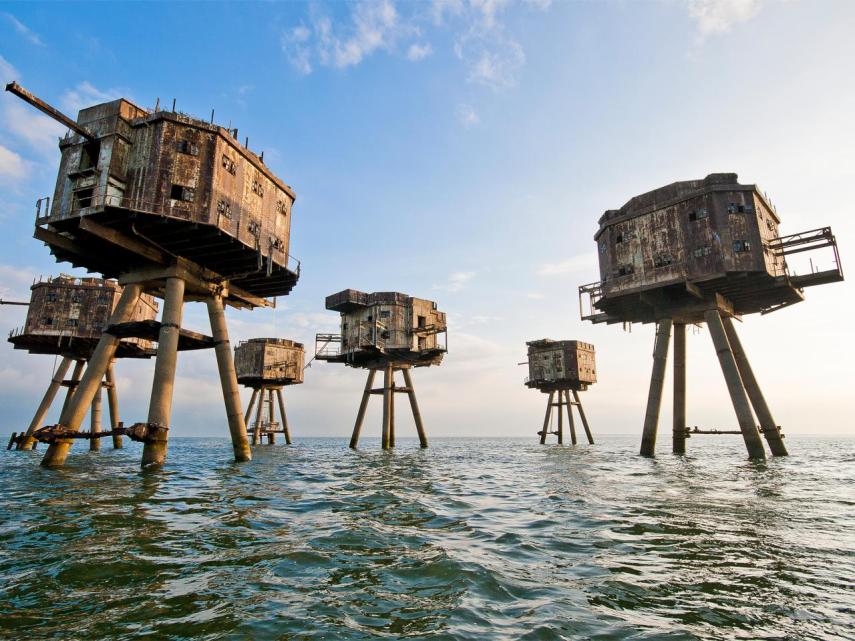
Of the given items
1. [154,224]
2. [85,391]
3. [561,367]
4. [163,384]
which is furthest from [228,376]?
Result: [561,367]

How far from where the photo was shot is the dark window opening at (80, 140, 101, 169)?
1673 centimetres

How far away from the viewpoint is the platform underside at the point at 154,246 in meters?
16.1

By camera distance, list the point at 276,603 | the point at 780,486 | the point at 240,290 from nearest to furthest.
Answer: the point at 276,603
the point at 780,486
the point at 240,290

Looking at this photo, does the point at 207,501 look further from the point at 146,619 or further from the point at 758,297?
the point at 758,297

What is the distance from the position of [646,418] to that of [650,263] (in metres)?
7.34

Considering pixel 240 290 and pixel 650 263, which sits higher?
pixel 650 263

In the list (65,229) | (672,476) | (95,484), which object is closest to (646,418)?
(672,476)

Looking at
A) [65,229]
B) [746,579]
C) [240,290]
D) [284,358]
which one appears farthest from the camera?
[284,358]

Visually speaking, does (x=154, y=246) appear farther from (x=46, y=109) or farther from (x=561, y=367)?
(x=561, y=367)

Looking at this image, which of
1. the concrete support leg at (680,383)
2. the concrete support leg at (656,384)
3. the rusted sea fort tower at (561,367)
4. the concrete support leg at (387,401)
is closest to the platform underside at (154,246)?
the concrete support leg at (387,401)

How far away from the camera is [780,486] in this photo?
12.0 metres

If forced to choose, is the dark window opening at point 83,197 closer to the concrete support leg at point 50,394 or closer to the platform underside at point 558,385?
the concrete support leg at point 50,394

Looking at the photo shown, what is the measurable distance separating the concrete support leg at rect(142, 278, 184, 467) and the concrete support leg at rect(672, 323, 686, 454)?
21.8 m

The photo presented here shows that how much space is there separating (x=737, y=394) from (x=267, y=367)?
3232 cm
